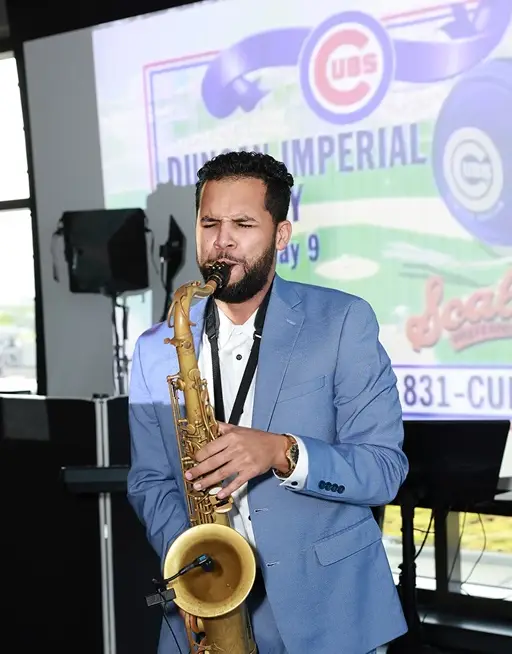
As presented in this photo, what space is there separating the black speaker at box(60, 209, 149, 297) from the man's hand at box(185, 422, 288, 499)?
3.66 m

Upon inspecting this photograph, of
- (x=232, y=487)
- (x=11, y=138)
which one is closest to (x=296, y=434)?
(x=232, y=487)

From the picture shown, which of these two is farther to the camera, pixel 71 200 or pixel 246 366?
pixel 71 200

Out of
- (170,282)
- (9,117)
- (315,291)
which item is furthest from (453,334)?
(9,117)

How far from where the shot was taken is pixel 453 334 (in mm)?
4320

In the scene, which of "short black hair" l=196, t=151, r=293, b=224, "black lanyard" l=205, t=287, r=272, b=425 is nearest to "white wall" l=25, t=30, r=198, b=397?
"black lanyard" l=205, t=287, r=272, b=425

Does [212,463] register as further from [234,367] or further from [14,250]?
[14,250]

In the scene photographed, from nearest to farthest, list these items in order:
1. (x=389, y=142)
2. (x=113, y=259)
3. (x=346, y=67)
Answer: (x=389, y=142)
(x=346, y=67)
(x=113, y=259)

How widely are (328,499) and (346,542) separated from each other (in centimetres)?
15

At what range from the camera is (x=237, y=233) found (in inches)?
80.8

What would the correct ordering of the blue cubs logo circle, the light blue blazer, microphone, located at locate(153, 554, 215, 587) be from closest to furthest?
microphone, located at locate(153, 554, 215, 587), the light blue blazer, the blue cubs logo circle

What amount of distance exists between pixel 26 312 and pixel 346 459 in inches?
170

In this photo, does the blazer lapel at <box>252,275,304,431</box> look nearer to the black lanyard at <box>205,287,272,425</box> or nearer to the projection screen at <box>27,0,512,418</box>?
the black lanyard at <box>205,287,272,425</box>

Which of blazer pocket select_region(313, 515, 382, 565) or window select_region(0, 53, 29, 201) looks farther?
window select_region(0, 53, 29, 201)

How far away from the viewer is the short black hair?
209 cm
